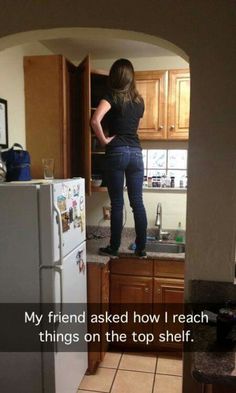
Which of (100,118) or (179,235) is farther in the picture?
(179,235)

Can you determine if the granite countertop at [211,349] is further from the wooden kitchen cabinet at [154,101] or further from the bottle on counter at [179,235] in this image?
the wooden kitchen cabinet at [154,101]

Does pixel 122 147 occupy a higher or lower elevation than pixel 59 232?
higher

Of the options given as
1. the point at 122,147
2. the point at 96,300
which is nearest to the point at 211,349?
the point at 96,300

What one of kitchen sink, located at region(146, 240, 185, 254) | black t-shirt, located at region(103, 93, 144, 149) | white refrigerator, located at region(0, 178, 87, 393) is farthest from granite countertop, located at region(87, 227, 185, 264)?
black t-shirt, located at region(103, 93, 144, 149)

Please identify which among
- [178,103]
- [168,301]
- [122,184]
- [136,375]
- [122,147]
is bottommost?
[136,375]

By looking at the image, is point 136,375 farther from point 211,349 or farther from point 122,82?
point 122,82

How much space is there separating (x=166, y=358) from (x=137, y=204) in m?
1.30

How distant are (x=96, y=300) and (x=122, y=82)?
64.5 inches

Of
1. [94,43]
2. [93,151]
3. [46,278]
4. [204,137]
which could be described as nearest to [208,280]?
[204,137]

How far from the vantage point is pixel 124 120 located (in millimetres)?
2535

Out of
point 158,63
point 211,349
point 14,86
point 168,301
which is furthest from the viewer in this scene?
point 158,63

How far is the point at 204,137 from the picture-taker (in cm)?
146

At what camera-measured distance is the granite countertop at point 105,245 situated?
2.57 metres

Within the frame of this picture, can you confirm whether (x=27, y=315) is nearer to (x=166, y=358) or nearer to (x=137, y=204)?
(x=137, y=204)
